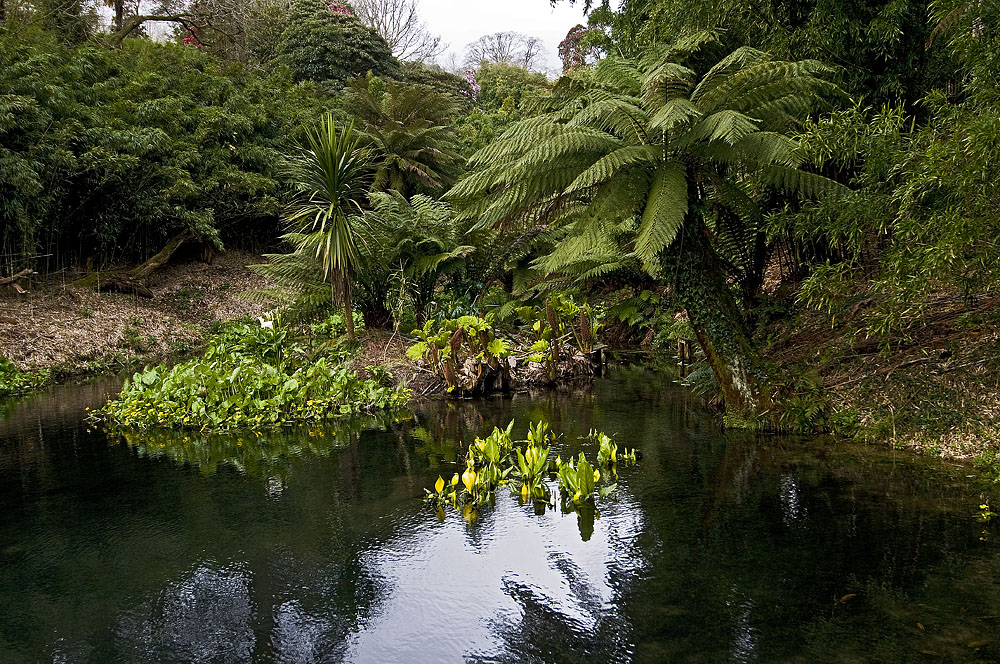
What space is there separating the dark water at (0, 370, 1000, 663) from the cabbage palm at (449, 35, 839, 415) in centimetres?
128

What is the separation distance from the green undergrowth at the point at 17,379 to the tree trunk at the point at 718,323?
28.8 ft

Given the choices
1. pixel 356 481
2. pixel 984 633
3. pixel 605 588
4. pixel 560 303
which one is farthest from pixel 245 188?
pixel 984 633

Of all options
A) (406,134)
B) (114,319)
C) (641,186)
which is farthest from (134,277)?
(641,186)

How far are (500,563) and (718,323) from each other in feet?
9.98

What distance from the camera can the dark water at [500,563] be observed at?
2.65 meters

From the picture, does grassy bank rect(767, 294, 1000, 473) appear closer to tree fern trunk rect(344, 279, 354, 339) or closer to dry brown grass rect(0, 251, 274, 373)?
tree fern trunk rect(344, 279, 354, 339)

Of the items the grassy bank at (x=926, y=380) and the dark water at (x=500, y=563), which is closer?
the dark water at (x=500, y=563)

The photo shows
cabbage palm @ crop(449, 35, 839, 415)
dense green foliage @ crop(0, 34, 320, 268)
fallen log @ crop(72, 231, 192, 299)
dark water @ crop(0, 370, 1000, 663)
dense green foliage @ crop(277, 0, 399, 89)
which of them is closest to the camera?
dark water @ crop(0, 370, 1000, 663)

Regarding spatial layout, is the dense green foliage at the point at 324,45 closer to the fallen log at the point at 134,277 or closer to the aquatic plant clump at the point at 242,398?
the fallen log at the point at 134,277

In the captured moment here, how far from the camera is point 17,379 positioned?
9547 mm

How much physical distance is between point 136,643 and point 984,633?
3.16 meters

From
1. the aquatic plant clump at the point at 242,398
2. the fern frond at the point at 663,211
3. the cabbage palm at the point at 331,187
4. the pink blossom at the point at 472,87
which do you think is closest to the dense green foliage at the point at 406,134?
the cabbage palm at the point at 331,187

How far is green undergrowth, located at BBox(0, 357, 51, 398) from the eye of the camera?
9.36 metres

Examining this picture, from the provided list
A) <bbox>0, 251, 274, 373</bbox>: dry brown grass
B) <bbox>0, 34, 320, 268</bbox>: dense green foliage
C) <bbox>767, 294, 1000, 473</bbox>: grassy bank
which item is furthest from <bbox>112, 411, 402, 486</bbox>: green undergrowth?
<bbox>0, 34, 320, 268</bbox>: dense green foliage
